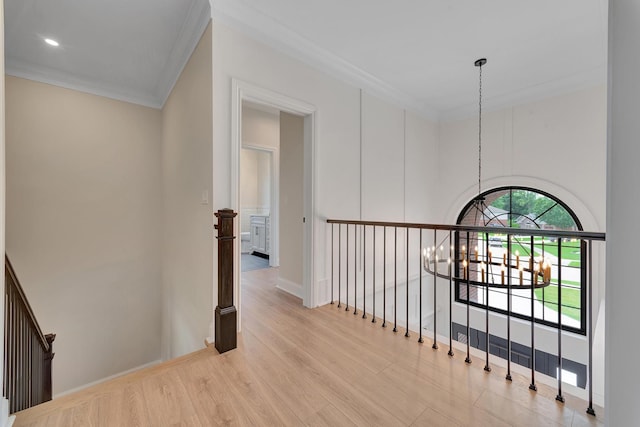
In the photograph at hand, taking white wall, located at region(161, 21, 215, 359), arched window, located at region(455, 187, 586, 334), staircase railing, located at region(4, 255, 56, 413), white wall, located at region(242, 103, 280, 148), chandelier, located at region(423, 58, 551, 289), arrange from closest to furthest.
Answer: staircase railing, located at region(4, 255, 56, 413) < chandelier, located at region(423, 58, 551, 289) < white wall, located at region(161, 21, 215, 359) < arched window, located at region(455, 187, 586, 334) < white wall, located at region(242, 103, 280, 148)

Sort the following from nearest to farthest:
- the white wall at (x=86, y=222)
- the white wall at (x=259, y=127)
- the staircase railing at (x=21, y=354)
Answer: the staircase railing at (x=21, y=354) < the white wall at (x=86, y=222) < the white wall at (x=259, y=127)

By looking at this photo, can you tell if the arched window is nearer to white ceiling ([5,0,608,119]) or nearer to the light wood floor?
white ceiling ([5,0,608,119])

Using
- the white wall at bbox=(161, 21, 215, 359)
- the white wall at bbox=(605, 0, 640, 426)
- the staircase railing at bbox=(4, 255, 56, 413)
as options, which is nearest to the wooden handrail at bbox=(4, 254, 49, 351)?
the staircase railing at bbox=(4, 255, 56, 413)

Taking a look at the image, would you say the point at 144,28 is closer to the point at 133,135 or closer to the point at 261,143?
the point at 133,135

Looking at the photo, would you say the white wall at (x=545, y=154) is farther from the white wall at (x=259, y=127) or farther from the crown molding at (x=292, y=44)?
the white wall at (x=259, y=127)

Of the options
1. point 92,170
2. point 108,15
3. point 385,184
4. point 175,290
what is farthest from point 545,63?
point 92,170

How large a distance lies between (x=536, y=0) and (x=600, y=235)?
2.05 metres

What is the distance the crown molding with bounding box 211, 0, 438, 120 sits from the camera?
2.16 meters

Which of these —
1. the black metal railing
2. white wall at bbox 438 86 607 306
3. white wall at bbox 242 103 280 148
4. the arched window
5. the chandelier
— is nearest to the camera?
the chandelier

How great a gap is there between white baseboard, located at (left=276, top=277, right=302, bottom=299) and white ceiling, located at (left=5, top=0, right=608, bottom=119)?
255cm

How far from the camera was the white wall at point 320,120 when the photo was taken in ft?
7.12

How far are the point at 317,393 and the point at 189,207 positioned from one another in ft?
7.01

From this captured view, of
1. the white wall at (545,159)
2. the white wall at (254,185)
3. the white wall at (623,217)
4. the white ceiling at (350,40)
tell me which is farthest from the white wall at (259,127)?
the white wall at (623,217)

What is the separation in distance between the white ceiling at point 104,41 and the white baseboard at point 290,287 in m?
2.77
